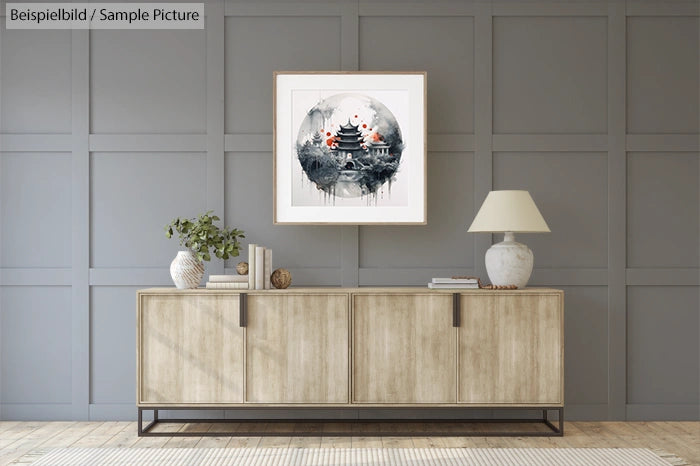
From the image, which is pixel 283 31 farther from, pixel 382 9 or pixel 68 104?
pixel 68 104

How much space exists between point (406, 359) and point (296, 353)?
1.91 ft

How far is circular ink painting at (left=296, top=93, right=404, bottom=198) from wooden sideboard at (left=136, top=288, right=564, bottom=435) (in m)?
0.73

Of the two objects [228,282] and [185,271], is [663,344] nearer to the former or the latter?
[228,282]

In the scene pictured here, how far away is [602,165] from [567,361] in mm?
1188

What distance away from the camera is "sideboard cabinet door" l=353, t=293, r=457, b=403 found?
3.51 metres

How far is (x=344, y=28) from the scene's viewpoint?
3963mm

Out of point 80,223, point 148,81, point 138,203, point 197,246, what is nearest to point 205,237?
point 197,246

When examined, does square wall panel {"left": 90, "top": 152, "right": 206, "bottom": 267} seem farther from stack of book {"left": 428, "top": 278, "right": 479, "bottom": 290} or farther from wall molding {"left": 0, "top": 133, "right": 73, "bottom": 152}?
stack of book {"left": 428, "top": 278, "right": 479, "bottom": 290}

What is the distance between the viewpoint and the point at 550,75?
13.1ft

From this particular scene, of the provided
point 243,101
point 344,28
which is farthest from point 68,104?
point 344,28

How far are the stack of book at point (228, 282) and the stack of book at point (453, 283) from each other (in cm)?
101

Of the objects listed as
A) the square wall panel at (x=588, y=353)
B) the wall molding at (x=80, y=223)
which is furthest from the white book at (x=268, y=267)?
the square wall panel at (x=588, y=353)

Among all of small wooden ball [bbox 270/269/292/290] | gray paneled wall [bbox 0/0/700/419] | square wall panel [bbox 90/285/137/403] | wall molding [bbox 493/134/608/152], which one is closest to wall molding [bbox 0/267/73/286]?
gray paneled wall [bbox 0/0/700/419]

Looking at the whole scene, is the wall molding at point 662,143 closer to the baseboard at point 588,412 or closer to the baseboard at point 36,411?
the baseboard at point 588,412
